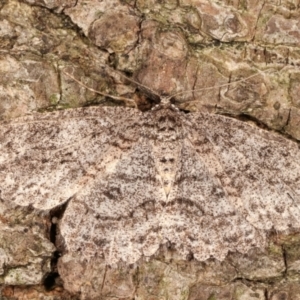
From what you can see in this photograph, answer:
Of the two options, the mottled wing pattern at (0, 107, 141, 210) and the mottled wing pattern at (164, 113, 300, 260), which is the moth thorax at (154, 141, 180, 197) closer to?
the mottled wing pattern at (164, 113, 300, 260)

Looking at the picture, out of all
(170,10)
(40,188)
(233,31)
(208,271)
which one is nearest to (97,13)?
(170,10)

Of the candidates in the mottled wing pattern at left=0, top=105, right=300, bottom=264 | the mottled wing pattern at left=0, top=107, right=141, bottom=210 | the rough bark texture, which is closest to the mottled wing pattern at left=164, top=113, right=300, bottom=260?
the mottled wing pattern at left=0, top=105, right=300, bottom=264

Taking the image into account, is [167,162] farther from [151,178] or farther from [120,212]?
[120,212]

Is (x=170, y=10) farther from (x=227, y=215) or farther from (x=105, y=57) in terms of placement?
(x=227, y=215)

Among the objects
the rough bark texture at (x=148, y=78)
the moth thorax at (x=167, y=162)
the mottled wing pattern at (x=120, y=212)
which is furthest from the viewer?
the moth thorax at (x=167, y=162)

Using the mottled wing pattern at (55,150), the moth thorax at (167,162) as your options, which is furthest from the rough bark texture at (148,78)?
the moth thorax at (167,162)

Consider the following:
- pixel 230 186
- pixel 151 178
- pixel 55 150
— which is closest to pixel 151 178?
pixel 151 178

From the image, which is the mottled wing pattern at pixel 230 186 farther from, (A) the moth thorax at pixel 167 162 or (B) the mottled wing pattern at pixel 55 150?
(B) the mottled wing pattern at pixel 55 150
